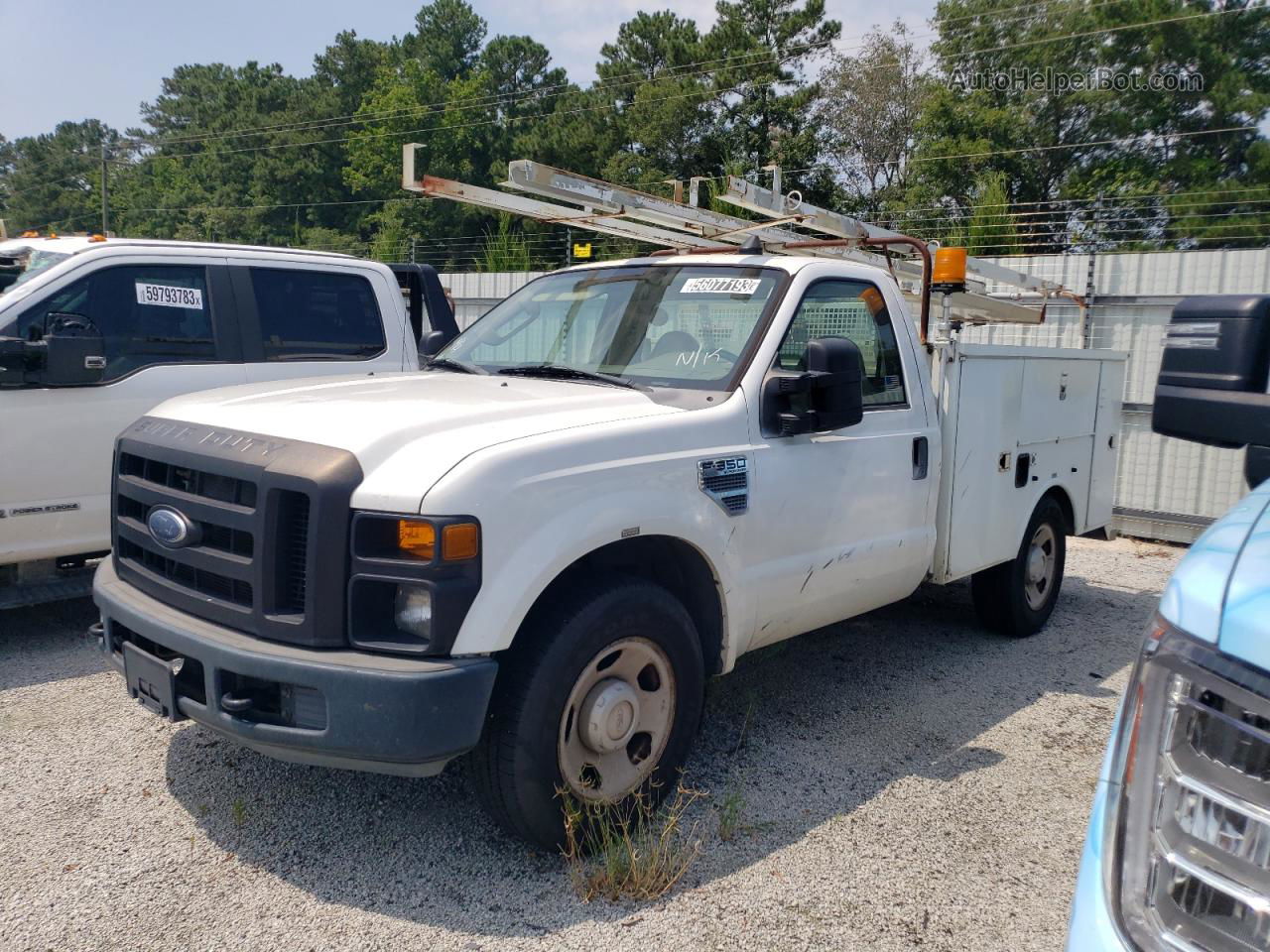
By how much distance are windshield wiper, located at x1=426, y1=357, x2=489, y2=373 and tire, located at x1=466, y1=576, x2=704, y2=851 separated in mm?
1630

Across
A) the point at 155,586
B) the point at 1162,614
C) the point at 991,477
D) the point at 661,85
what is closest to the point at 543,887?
the point at 155,586

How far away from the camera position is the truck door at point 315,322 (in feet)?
20.3

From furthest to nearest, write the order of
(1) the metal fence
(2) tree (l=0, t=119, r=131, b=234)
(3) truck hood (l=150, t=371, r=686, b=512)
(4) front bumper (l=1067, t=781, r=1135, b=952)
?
(2) tree (l=0, t=119, r=131, b=234) → (1) the metal fence → (3) truck hood (l=150, t=371, r=686, b=512) → (4) front bumper (l=1067, t=781, r=1135, b=952)

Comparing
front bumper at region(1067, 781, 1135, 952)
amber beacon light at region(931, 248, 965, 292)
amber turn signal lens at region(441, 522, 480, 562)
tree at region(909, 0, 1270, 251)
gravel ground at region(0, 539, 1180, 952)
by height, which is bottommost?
gravel ground at region(0, 539, 1180, 952)

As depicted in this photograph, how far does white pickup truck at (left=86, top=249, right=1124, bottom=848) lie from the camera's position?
2.95 m

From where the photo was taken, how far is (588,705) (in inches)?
132

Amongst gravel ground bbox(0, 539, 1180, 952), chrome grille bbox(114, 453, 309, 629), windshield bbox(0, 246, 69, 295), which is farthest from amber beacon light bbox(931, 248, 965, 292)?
windshield bbox(0, 246, 69, 295)

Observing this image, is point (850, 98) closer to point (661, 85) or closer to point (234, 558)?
point (661, 85)

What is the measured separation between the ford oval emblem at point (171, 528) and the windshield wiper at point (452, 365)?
1573 mm

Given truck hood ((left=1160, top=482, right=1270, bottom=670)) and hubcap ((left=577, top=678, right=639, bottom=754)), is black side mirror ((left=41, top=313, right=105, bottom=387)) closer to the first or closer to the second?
hubcap ((left=577, top=678, right=639, bottom=754))

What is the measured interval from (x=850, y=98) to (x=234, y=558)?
3931 cm

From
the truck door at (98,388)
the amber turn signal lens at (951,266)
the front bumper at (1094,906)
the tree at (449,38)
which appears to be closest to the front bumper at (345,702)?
the front bumper at (1094,906)

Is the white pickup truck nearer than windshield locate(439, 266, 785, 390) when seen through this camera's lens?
Yes

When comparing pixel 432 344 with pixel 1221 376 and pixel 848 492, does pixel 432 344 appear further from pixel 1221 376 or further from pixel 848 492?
pixel 1221 376
